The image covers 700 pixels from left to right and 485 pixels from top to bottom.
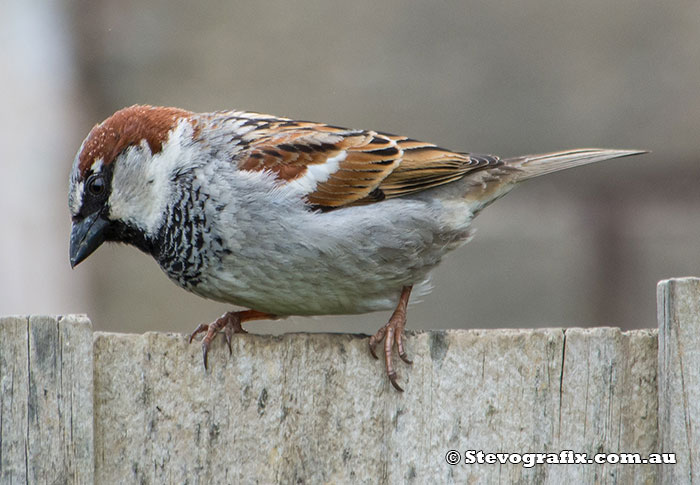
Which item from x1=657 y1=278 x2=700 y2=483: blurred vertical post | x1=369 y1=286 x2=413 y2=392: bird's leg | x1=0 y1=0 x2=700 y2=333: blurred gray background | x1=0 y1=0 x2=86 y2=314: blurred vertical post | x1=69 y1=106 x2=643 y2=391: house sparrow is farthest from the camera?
x1=0 y1=0 x2=86 y2=314: blurred vertical post

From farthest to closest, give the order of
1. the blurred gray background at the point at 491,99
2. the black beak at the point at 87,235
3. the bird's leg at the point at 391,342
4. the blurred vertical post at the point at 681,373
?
the blurred gray background at the point at 491,99
the black beak at the point at 87,235
the bird's leg at the point at 391,342
the blurred vertical post at the point at 681,373

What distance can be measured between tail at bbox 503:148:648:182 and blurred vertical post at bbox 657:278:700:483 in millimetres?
1260

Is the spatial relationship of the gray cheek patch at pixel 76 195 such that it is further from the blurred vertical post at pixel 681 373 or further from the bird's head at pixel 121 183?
the blurred vertical post at pixel 681 373

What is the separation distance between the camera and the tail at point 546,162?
3006 millimetres

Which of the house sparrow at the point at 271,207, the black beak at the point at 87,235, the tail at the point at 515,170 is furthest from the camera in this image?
the tail at the point at 515,170

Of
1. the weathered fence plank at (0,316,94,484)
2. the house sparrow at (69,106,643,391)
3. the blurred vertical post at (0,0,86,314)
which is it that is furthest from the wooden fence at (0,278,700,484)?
the blurred vertical post at (0,0,86,314)

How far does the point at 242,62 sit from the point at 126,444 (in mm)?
1911

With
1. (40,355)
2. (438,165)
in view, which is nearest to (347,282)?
(438,165)

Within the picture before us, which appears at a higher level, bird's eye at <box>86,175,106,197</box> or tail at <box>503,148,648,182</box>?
tail at <box>503,148,648,182</box>

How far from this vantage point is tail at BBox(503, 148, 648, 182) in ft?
9.86

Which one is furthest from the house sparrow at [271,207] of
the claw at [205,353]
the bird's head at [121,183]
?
the claw at [205,353]

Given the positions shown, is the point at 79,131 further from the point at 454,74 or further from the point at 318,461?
the point at 318,461

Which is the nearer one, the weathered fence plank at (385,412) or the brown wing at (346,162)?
the weathered fence plank at (385,412)

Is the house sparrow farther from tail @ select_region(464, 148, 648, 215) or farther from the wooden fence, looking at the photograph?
the wooden fence
